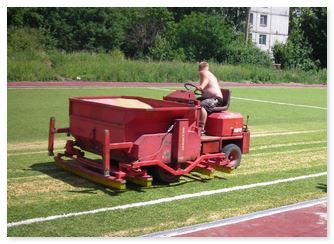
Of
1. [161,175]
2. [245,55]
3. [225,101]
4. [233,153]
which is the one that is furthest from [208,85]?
[245,55]

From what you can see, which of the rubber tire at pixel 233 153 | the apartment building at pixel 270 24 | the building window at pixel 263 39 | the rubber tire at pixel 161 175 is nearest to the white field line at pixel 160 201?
the rubber tire at pixel 161 175

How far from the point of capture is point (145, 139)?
6.90m

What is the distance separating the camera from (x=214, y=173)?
812 centimetres

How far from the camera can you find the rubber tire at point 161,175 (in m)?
7.33

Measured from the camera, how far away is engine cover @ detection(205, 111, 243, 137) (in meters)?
8.19

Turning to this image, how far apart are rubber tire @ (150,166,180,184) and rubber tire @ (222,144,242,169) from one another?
4.05 ft

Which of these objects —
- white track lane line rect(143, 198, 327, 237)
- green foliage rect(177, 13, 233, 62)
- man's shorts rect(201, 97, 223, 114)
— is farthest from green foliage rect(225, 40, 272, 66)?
white track lane line rect(143, 198, 327, 237)

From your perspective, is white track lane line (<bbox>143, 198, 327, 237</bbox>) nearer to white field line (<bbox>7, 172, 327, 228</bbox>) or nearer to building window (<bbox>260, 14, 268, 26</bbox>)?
white field line (<bbox>7, 172, 327, 228</bbox>)

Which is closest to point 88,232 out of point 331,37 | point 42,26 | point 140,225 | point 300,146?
point 140,225

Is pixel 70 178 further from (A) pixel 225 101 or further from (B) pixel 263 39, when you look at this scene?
(B) pixel 263 39

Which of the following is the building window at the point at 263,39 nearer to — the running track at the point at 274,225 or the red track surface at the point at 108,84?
the red track surface at the point at 108,84

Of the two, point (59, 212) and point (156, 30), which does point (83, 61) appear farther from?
point (59, 212)

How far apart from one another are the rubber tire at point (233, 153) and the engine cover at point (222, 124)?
0.20 metres

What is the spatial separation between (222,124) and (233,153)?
0.61 m
